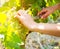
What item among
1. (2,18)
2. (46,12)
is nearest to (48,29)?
(46,12)

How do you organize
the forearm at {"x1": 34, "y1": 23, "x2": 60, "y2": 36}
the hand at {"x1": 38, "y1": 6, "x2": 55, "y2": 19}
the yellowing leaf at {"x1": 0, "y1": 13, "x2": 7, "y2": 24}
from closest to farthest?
1. the forearm at {"x1": 34, "y1": 23, "x2": 60, "y2": 36}
2. the hand at {"x1": 38, "y1": 6, "x2": 55, "y2": 19}
3. the yellowing leaf at {"x1": 0, "y1": 13, "x2": 7, "y2": 24}

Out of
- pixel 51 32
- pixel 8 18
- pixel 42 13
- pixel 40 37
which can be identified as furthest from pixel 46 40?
pixel 51 32

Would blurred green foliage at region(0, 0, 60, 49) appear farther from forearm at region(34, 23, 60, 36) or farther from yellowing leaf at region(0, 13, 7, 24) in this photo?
forearm at region(34, 23, 60, 36)

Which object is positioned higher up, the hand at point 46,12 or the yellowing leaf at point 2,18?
the hand at point 46,12

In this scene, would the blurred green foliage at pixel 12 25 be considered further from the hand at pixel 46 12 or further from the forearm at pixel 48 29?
the forearm at pixel 48 29

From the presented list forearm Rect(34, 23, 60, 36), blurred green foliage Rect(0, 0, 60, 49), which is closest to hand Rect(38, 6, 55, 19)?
blurred green foliage Rect(0, 0, 60, 49)

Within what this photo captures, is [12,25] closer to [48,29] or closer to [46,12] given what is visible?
[46,12]

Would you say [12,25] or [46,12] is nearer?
[46,12]

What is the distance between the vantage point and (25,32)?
1.77 m

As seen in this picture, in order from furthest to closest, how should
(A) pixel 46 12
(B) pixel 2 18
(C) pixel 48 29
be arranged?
(B) pixel 2 18 → (A) pixel 46 12 → (C) pixel 48 29

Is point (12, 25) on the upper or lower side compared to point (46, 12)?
lower

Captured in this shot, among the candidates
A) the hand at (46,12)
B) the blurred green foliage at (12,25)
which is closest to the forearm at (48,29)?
the hand at (46,12)

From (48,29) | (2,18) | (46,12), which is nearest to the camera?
(48,29)

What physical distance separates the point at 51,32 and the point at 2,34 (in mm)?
623
